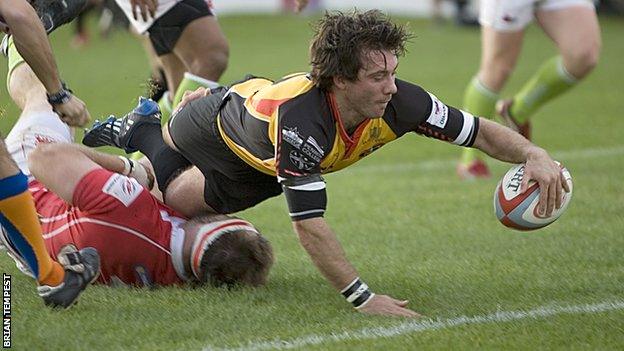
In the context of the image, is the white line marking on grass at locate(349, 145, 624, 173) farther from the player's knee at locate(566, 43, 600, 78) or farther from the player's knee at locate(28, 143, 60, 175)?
the player's knee at locate(28, 143, 60, 175)

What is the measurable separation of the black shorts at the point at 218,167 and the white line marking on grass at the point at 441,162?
13.0 ft

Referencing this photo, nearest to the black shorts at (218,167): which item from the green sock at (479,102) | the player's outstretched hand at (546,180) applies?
the player's outstretched hand at (546,180)

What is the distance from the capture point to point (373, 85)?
4.98m

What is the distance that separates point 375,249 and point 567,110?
7.65 meters

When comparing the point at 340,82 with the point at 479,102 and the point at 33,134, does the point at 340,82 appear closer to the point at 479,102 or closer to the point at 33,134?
the point at 33,134

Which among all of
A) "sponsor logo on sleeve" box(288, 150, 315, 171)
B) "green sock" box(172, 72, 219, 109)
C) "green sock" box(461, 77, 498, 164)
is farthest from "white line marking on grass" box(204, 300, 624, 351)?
"green sock" box(461, 77, 498, 164)

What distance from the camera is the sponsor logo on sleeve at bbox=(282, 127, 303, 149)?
4.87m

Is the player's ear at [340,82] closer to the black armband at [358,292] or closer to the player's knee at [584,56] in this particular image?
the black armband at [358,292]

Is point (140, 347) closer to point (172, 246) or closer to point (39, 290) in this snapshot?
point (39, 290)

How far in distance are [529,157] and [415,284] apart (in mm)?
812

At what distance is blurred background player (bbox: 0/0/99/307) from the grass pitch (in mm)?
138

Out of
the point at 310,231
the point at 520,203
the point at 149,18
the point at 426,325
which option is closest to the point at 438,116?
the point at 520,203

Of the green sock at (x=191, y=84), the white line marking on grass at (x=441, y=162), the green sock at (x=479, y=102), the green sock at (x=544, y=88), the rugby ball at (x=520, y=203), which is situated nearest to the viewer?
the rugby ball at (x=520, y=203)

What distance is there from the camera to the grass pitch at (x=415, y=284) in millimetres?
4574
